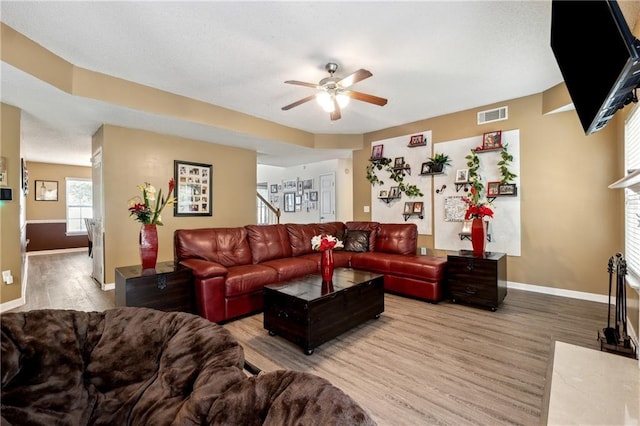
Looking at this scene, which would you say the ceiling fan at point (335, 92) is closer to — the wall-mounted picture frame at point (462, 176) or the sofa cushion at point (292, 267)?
the sofa cushion at point (292, 267)

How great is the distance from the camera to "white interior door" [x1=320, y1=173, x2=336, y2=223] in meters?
7.73

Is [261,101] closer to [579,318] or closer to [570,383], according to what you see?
[570,383]

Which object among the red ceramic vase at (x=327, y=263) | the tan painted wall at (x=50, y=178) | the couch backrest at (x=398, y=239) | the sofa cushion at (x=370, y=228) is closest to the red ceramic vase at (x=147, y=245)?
the red ceramic vase at (x=327, y=263)

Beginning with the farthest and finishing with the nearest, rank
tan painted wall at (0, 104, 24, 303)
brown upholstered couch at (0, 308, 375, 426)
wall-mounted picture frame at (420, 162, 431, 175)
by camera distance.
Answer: wall-mounted picture frame at (420, 162, 431, 175) → tan painted wall at (0, 104, 24, 303) → brown upholstered couch at (0, 308, 375, 426)

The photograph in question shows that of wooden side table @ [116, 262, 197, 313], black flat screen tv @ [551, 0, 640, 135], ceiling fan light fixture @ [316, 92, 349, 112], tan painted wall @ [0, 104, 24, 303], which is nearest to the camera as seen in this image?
black flat screen tv @ [551, 0, 640, 135]

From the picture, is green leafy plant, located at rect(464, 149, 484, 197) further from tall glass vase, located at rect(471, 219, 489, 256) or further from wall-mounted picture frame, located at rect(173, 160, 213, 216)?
Answer: wall-mounted picture frame, located at rect(173, 160, 213, 216)

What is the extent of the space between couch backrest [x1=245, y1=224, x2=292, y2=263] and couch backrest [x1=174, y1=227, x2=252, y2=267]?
0.08m

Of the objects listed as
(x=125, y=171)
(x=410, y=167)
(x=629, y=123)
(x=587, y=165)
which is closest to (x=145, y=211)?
(x=125, y=171)

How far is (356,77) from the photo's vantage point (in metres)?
2.72

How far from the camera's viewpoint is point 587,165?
3.67 m

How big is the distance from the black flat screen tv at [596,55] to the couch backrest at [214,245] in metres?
3.45

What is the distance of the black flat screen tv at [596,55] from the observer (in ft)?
3.59

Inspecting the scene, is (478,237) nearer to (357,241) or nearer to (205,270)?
(357,241)

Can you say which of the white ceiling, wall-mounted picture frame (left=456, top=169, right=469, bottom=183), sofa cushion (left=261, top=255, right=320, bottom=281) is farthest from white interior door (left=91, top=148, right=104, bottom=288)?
wall-mounted picture frame (left=456, top=169, right=469, bottom=183)
